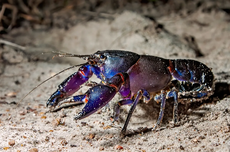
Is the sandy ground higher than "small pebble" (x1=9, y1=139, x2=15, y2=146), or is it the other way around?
the sandy ground

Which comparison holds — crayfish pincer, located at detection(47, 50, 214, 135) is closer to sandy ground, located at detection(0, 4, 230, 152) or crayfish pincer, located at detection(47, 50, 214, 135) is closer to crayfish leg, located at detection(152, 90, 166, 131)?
crayfish leg, located at detection(152, 90, 166, 131)

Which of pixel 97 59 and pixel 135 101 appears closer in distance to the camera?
pixel 135 101

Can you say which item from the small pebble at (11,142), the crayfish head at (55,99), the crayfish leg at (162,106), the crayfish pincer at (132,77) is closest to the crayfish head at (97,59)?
the crayfish pincer at (132,77)

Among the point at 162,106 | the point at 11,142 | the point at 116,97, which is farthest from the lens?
the point at 116,97

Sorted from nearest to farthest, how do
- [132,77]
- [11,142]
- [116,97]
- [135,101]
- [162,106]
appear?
[11,142]
[135,101]
[162,106]
[132,77]
[116,97]

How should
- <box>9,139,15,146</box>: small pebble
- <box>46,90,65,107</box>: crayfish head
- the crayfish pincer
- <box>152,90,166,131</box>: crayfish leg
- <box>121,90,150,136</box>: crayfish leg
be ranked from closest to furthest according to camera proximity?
<box>9,139,15,146</box>: small pebble → <box>121,90,150,136</box>: crayfish leg → <box>152,90,166,131</box>: crayfish leg → the crayfish pincer → <box>46,90,65,107</box>: crayfish head

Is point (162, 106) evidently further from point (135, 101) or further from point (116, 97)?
point (116, 97)

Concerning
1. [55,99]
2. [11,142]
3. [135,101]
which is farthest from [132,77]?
[11,142]

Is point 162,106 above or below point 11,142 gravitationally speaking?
above

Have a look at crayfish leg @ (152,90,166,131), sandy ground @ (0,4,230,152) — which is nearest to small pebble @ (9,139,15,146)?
sandy ground @ (0,4,230,152)
